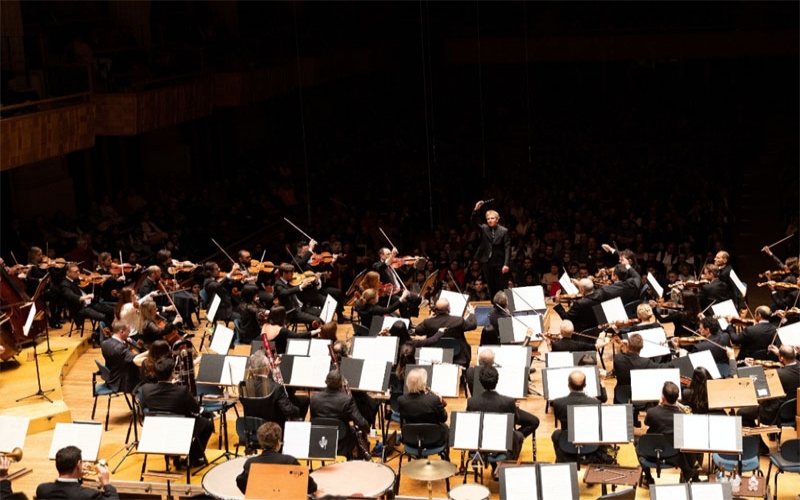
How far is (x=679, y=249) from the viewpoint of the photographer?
49.5 feet

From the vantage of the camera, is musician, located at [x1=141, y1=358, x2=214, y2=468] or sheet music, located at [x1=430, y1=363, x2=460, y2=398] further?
sheet music, located at [x1=430, y1=363, x2=460, y2=398]

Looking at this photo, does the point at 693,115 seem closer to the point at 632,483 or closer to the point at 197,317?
the point at 197,317

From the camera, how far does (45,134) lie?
46.9 ft

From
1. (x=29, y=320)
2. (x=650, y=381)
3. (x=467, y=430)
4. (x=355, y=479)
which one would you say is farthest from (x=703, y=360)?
(x=29, y=320)

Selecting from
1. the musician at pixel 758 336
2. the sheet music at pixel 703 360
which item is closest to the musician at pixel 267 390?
the sheet music at pixel 703 360

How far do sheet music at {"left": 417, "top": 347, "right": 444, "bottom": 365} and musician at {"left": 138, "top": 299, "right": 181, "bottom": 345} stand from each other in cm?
266

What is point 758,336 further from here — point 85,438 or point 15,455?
point 15,455

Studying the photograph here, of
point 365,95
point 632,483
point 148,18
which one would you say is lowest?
point 632,483

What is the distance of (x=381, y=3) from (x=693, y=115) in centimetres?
1000

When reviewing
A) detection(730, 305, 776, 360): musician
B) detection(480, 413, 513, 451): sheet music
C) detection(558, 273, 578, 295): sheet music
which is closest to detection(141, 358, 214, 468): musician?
detection(480, 413, 513, 451): sheet music

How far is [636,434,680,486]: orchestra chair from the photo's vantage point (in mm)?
8281

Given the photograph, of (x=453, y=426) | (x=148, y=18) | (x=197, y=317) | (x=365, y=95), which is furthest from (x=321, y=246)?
(x=365, y=95)

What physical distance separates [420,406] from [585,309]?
309cm

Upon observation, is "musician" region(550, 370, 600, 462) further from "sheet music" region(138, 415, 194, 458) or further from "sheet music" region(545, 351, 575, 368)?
"sheet music" region(138, 415, 194, 458)
